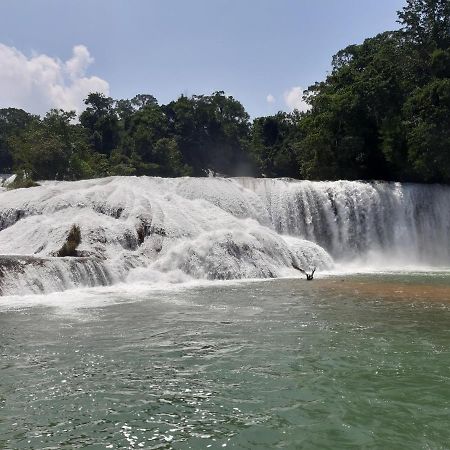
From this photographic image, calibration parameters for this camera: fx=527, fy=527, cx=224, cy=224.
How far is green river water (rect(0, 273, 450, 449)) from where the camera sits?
4.83 metres

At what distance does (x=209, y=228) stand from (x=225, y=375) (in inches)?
534

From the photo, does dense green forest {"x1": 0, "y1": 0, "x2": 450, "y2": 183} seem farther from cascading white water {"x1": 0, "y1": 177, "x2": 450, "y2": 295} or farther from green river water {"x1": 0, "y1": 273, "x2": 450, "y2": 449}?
green river water {"x1": 0, "y1": 273, "x2": 450, "y2": 449}

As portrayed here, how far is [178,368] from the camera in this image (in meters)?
6.81

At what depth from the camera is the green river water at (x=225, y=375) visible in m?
4.83

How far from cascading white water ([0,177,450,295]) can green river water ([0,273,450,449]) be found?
4.14m

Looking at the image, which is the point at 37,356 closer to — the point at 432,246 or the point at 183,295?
the point at 183,295

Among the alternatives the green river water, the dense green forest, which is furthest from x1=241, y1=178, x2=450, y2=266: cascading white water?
the green river water

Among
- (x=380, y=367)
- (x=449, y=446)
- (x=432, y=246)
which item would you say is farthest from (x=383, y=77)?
(x=449, y=446)

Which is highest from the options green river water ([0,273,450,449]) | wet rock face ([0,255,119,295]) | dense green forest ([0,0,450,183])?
dense green forest ([0,0,450,183])

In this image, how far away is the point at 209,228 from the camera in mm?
19938

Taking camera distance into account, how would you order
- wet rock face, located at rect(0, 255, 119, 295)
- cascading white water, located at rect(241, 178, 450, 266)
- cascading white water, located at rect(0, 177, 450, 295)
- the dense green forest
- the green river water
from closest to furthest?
the green river water < wet rock face, located at rect(0, 255, 119, 295) < cascading white water, located at rect(0, 177, 450, 295) < cascading white water, located at rect(241, 178, 450, 266) < the dense green forest

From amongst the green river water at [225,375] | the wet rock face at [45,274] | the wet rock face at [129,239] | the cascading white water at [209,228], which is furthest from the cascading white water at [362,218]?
Result: the green river water at [225,375]

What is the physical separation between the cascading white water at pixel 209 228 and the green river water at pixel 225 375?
13.6ft

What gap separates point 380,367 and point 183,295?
7.20m
